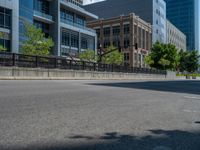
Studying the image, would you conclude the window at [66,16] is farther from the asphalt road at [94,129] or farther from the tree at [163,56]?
the asphalt road at [94,129]

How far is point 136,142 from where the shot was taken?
436cm

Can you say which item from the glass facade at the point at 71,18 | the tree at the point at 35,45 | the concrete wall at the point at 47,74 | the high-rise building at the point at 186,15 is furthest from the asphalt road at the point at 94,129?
the high-rise building at the point at 186,15

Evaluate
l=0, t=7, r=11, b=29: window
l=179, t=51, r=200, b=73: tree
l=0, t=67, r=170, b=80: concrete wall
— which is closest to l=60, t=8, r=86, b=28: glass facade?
l=0, t=7, r=11, b=29: window

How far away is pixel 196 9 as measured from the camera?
188000mm

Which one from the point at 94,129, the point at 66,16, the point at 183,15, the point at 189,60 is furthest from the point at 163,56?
the point at 183,15

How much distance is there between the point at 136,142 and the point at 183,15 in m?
194

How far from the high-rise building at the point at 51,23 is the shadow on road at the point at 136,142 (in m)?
45.4

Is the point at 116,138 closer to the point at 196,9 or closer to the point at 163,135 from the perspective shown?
the point at 163,135

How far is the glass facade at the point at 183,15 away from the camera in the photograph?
603 ft

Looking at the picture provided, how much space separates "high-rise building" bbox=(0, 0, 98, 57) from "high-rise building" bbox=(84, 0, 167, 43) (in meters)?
32.6

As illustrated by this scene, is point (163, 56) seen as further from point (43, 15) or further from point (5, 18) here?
point (5, 18)

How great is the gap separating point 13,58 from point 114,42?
80.1 metres

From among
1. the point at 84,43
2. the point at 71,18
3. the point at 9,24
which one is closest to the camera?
the point at 9,24


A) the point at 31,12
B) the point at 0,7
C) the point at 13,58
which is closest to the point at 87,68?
the point at 13,58
